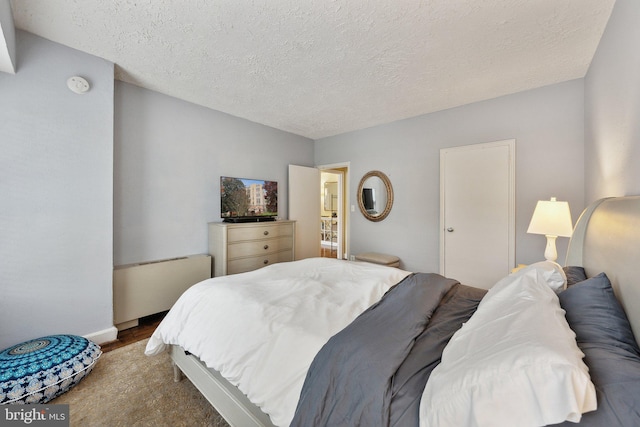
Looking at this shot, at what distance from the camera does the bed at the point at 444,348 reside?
0.62m

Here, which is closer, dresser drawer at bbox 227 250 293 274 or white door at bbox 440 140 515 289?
white door at bbox 440 140 515 289

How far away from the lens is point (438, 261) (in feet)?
11.5

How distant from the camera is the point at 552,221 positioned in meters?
2.15

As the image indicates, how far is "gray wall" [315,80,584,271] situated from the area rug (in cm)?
307

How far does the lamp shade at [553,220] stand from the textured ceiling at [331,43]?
4.27 feet

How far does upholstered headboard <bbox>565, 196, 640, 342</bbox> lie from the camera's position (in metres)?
0.90

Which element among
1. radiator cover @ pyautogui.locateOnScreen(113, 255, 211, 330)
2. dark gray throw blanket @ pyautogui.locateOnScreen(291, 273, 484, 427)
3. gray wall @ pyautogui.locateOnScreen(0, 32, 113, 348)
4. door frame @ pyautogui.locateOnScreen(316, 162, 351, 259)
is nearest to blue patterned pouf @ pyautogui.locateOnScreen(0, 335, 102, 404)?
gray wall @ pyautogui.locateOnScreen(0, 32, 113, 348)

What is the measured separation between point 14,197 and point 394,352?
2.90 meters

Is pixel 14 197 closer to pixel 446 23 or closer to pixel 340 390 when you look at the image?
pixel 340 390

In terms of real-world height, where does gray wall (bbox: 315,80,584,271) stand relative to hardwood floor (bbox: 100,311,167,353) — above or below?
above

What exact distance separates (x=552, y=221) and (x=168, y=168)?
3990 millimetres

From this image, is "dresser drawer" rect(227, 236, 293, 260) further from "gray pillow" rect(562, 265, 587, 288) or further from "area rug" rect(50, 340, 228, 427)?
"gray pillow" rect(562, 265, 587, 288)

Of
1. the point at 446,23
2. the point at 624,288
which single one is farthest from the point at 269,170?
the point at 624,288

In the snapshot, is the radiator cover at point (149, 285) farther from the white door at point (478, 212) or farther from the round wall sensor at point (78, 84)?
the white door at point (478, 212)
